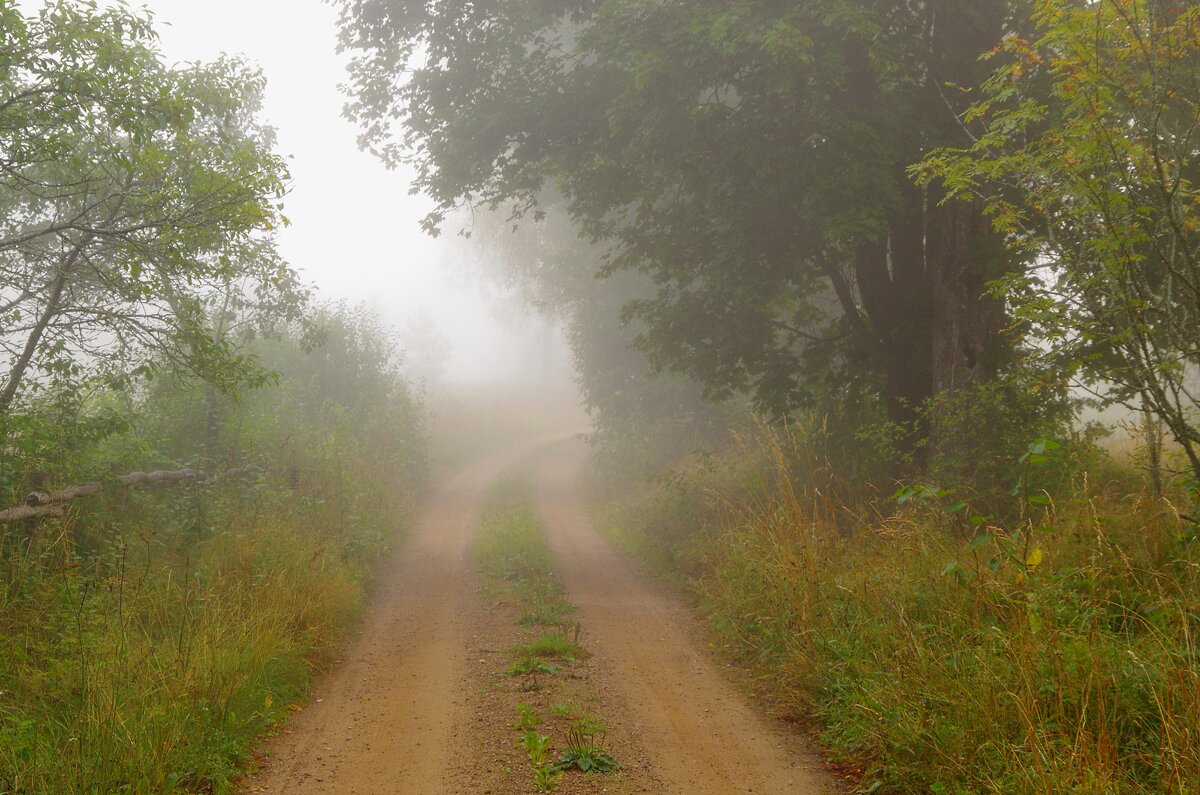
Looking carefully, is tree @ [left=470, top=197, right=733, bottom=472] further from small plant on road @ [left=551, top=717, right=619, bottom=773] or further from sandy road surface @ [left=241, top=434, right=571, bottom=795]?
small plant on road @ [left=551, top=717, right=619, bottom=773]

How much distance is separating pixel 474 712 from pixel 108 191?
7.20m

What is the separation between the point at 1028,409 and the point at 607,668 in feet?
16.9

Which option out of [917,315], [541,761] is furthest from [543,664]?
[917,315]

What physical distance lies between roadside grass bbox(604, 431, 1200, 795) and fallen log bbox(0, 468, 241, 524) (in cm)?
612

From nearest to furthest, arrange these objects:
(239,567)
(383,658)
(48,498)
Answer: (48,498), (383,658), (239,567)

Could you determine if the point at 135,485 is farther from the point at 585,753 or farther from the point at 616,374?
the point at 616,374

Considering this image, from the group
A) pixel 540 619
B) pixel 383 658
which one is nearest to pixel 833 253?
pixel 540 619

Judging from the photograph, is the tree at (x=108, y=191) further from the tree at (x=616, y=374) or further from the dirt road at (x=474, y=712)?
the tree at (x=616, y=374)

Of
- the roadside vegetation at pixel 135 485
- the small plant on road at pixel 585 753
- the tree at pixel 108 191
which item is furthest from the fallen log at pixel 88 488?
the small plant on road at pixel 585 753

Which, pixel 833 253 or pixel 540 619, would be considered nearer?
pixel 540 619

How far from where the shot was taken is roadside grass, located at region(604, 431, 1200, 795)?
3.82m

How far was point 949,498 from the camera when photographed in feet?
27.2

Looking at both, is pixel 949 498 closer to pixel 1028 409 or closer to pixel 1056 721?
pixel 1028 409

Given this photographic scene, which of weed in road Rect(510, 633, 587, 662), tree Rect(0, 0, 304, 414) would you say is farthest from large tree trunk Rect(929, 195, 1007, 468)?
tree Rect(0, 0, 304, 414)
